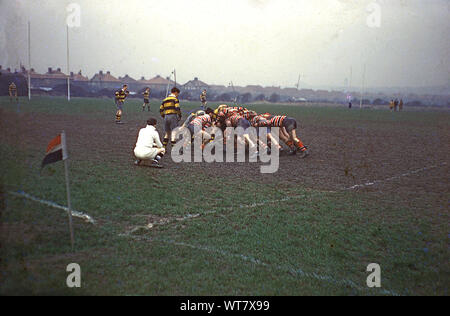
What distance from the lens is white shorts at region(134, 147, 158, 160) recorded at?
9.27 metres

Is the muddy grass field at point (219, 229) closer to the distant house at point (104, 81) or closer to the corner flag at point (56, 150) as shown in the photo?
the corner flag at point (56, 150)

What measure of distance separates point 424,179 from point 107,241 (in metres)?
8.34

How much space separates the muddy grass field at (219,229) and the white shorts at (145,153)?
0.34 metres

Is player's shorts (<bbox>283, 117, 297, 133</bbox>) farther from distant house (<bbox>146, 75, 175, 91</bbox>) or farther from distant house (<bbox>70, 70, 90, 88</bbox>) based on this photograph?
distant house (<bbox>146, 75, 175, 91</bbox>)

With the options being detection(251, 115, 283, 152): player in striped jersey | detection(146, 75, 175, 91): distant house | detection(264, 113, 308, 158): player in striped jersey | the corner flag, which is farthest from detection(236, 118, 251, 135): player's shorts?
detection(146, 75, 175, 91): distant house

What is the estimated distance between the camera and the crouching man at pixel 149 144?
9.17 m

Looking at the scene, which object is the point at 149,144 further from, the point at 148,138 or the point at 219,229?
the point at 219,229

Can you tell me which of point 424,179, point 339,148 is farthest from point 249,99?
point 424,179

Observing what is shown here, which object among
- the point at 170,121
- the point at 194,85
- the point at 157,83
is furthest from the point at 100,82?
the point at 170,121

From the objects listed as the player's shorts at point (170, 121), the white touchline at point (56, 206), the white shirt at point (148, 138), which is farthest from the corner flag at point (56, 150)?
the player's shorts at point (170, 121)

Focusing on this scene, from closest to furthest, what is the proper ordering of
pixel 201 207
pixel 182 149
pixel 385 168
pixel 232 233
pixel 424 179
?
pixel 232 233, pixel 201 207, pixel 424 179, pixel 385 168, pixel 182 149

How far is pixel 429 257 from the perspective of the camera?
4.88 metres
